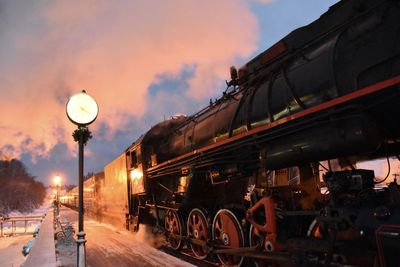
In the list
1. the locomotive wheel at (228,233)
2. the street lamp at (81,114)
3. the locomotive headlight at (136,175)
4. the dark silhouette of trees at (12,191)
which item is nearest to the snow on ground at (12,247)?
the locomotive headlight at (136,175)

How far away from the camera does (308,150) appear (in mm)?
4137

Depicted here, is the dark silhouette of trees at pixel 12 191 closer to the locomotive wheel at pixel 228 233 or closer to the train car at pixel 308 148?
the locomotive wheel at pixel 228 233

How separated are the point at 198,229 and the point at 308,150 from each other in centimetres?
402

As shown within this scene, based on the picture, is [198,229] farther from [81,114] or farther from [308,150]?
[308,150]

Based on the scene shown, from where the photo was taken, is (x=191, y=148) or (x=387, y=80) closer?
(x=387, y=80)

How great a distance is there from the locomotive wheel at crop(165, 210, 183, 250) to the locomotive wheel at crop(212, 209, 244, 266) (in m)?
1.82

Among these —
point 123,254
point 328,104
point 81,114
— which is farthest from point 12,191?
point 328,104

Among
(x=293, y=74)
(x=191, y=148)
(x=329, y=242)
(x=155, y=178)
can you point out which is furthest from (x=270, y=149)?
(x=155, y=178)

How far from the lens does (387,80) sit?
312 cm

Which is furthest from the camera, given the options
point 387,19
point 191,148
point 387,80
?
point 191,148

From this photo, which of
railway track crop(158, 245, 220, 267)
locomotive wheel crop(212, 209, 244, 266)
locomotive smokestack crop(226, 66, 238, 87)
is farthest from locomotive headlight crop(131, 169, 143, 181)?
locomotive smokestack crop(226, 66, 238, 87)

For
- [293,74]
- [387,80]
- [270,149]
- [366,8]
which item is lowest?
[270,149]

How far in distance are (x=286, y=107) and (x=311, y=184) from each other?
3.56 feet

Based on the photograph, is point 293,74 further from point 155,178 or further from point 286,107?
point 155,178
